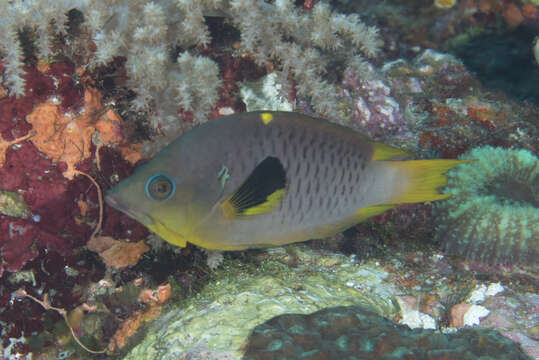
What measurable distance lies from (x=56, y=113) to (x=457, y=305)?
11.8ft

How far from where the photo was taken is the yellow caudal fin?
2.06 m

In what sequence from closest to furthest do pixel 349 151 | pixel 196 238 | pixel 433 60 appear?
pixel 196 238 < pixel 349 151 < pixel 433 60

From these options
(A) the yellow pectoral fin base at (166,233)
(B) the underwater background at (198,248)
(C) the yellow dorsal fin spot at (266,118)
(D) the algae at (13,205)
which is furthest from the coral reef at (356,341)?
(D) the algae at (13,205)

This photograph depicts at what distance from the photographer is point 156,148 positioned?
123 inches

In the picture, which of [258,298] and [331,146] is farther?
[258,298]

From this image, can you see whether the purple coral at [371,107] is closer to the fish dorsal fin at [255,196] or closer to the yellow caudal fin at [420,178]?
the yellow caudal fin at [420,178]

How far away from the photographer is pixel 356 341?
89.7 inches

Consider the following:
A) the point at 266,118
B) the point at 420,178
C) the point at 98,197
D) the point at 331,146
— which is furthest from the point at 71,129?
the point at 420,178

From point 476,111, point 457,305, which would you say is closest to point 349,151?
point 457,305

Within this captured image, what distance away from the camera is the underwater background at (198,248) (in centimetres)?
261

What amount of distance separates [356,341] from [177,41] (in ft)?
9.90

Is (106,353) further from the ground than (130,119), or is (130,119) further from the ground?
(130,119)

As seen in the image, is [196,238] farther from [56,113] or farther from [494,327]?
[494,327]

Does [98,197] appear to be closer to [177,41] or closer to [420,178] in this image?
[177,41]
